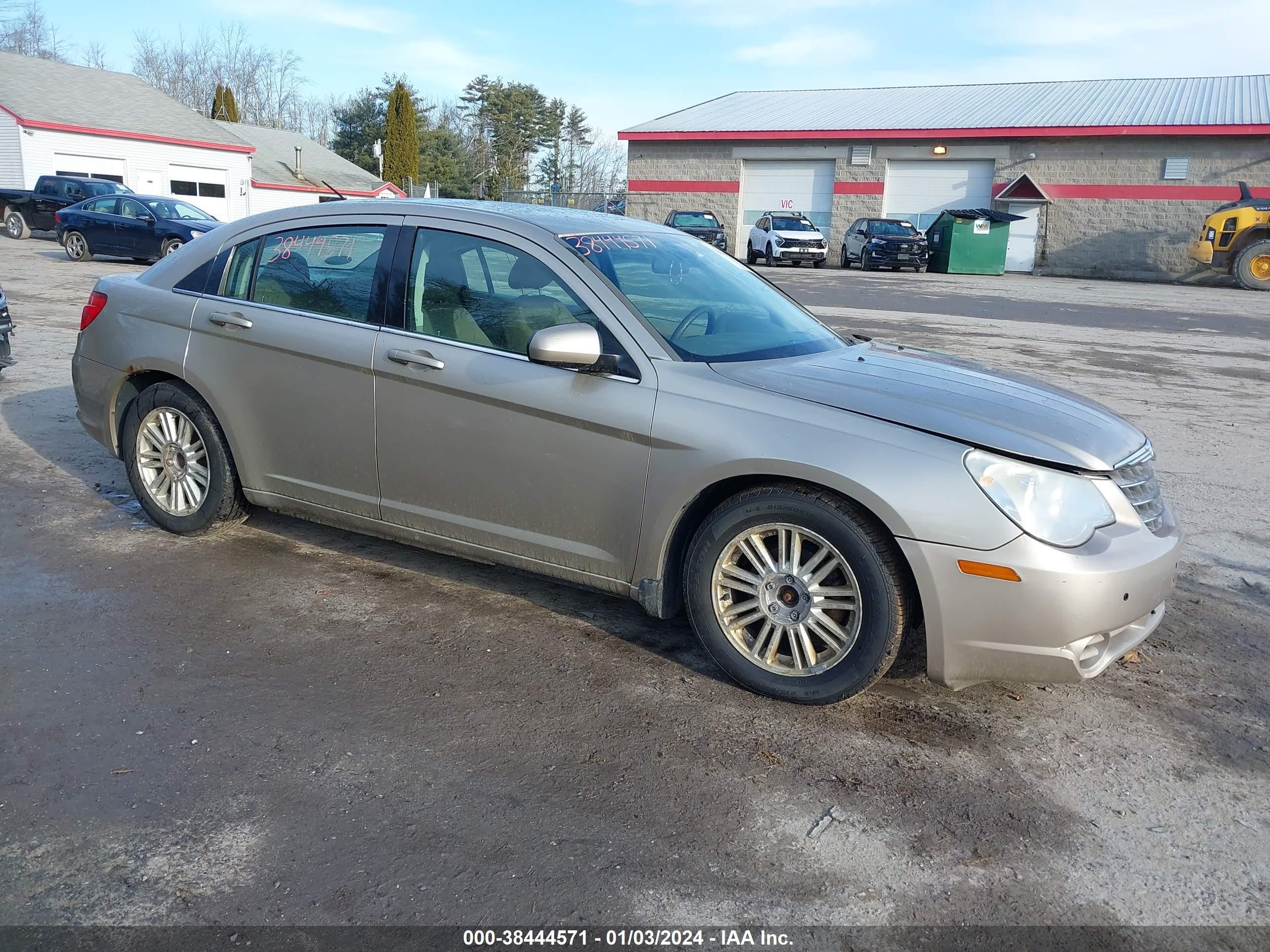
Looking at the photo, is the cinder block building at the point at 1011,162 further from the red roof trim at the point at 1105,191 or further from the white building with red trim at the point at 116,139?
the white building with red trim at the point at 116,139

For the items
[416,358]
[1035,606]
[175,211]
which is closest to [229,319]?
[416,358]

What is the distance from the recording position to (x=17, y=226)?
27.9 meters

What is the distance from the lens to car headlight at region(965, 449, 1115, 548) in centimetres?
323

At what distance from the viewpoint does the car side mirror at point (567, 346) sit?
12.2 feet

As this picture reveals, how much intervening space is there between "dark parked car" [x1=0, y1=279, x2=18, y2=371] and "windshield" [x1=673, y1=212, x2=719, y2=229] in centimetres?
2517

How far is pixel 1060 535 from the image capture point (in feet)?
10.6

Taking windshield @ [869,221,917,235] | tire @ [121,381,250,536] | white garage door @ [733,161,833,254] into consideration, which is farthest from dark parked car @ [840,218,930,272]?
tire @ [121,381,250,536]

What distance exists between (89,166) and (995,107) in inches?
1301

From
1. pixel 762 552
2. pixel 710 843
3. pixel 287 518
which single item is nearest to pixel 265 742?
pixel 710 843

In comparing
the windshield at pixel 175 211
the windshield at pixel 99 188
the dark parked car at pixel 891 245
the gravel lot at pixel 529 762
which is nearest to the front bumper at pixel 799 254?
the dark parked car at pixel 891 245

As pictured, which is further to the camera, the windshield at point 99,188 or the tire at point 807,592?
the windshield at point 99,188

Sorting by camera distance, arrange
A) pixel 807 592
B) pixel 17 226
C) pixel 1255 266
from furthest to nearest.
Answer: pixel 17 226, pixel 1255 266, pixel 807 592

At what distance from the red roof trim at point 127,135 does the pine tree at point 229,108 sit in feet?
77.0

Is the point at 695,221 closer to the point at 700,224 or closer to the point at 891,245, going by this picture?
the point at 700,224
